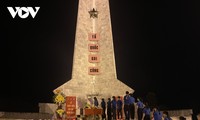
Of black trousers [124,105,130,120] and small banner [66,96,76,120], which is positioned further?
small banner [66,96,76,120]

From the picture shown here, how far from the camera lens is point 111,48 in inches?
848

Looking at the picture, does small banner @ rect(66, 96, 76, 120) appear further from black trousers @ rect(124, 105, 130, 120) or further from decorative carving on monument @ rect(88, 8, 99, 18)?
decorative carving on monument @ rect(88, 8, 99, 18)

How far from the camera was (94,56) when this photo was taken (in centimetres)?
2159

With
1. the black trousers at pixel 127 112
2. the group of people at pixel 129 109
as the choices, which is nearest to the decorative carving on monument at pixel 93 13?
the group of people at pixel 129 109

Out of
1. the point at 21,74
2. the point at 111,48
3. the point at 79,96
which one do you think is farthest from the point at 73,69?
the point at 21,74

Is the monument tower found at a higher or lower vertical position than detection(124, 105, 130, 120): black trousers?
higher

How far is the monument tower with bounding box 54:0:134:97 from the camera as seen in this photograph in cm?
2070

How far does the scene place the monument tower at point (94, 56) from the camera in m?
20.7

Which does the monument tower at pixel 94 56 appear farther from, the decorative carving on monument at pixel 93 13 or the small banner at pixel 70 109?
the small banner at pixel 70 109

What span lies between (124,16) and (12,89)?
10.3 meters

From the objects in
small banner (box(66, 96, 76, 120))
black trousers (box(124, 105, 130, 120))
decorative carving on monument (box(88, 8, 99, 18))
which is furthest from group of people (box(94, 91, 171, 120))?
decorative carving on monument (box(88, 8, 99, 18))

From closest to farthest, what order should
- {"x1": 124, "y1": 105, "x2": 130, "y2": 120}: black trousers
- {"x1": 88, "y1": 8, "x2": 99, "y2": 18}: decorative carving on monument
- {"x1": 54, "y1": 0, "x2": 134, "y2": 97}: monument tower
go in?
{"x1": 124, "y1": 105, "x2": 130, "y2": 120}: black trousers < {"x1": 54, "y1": 0, "x2": 134, "y2": 97}: monument tower < {"x1": 88, "y1": 8, "x2": 99, "y2": 18}: decorative carving on monument

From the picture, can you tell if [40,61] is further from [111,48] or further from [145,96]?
[145,96]

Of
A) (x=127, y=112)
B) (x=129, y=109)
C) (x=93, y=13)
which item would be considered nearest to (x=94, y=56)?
(x=93, y=13)
